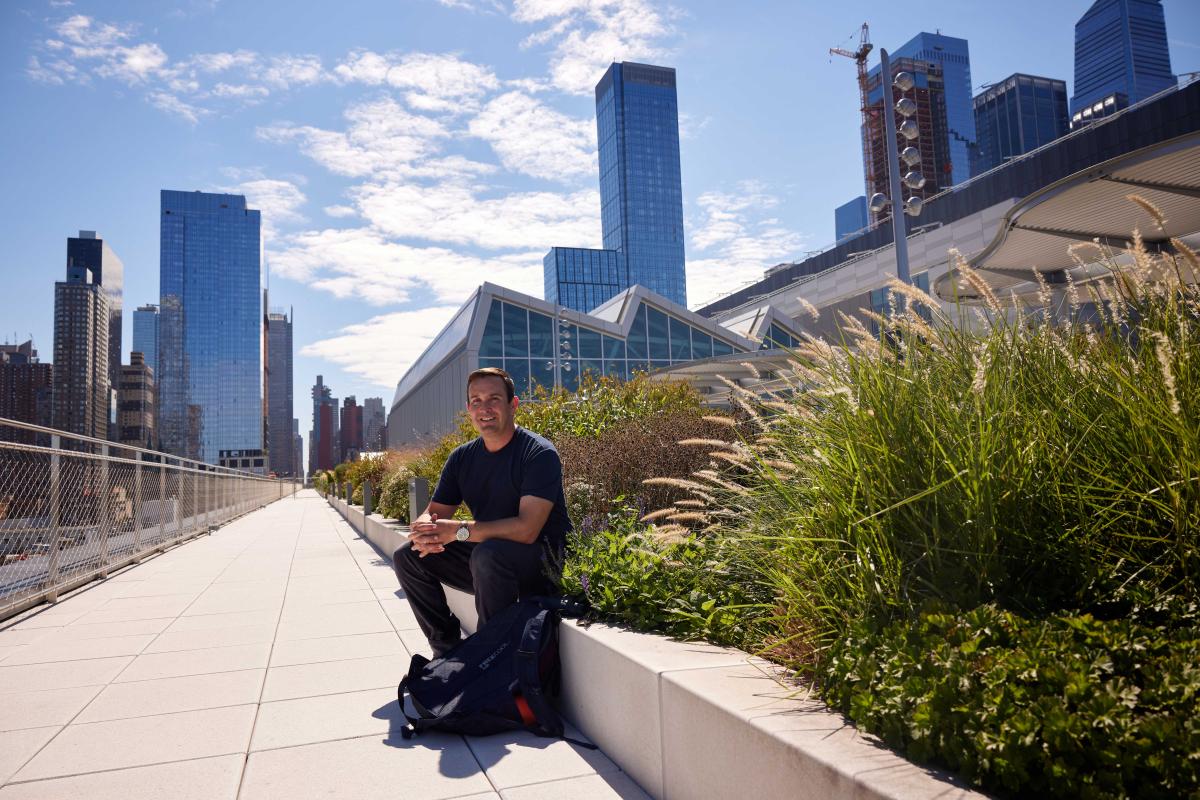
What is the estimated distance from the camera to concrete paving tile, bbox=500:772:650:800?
7.77ft

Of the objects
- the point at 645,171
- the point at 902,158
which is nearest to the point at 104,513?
the point at 902,158

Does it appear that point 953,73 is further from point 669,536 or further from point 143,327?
point 669,536

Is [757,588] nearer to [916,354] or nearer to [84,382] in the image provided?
[916,354]

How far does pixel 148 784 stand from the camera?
2.51m

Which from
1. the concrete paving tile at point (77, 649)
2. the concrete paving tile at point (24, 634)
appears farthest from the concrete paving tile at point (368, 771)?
the concrete paving tile at point (24, 634)

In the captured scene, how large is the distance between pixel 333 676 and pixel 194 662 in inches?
37.4

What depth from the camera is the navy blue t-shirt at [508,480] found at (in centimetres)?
354

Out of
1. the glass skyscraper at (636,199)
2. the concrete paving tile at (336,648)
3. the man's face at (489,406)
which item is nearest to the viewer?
the man's face at (489,406)

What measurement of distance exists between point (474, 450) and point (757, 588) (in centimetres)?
172

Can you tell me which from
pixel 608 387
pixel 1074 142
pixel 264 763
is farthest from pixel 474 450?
pixel 1074 142

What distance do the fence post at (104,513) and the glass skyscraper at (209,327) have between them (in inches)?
5518

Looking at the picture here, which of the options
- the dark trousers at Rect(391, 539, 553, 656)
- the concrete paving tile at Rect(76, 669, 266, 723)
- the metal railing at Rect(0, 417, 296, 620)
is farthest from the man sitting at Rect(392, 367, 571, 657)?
the metal railing at Rect(0, 417, 296, 620)

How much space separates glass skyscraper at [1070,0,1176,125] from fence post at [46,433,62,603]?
658 ft

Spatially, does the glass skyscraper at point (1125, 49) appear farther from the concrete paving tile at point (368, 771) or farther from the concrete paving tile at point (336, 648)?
the concrete paving tile at point (368, 771)
